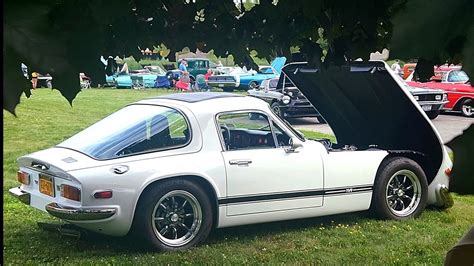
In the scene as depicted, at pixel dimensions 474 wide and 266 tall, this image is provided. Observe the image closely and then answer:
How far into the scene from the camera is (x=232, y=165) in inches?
185

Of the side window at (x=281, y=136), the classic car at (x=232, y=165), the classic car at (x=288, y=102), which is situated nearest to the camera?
the classic car at (x=232, y=165)

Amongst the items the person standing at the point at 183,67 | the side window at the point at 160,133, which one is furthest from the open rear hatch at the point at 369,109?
the person standing at the point at 183,67

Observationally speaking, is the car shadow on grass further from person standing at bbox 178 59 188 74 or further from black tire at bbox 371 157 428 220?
person standing at bbox 178 59 188 74

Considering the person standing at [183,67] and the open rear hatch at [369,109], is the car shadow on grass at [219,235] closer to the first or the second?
the open rear hatch at [369,109]

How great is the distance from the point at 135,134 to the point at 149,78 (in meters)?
14.4

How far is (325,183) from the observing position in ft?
16.5

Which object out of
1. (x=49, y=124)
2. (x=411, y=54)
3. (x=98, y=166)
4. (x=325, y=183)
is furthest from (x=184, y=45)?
(x=49, y=124)

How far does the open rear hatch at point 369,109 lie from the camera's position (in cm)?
492

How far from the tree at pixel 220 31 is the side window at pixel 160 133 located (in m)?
2.44

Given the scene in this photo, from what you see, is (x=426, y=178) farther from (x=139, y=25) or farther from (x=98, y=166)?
(x=139, y=25)

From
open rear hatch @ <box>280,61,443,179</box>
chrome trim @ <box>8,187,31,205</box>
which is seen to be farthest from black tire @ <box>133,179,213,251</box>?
open rear hatch @ <box>280,61,443,179</box>

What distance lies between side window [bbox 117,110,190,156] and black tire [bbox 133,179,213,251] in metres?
0.36

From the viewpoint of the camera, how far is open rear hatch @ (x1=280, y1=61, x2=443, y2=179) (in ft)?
16.1

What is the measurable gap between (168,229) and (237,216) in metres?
0.53
